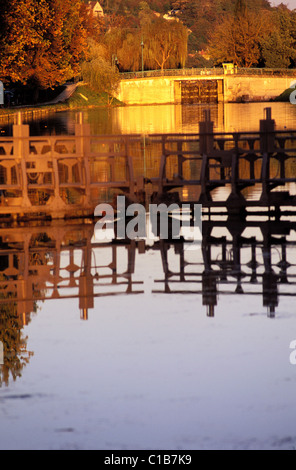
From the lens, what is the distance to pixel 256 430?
314 inches

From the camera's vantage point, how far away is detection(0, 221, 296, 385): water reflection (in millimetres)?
12344

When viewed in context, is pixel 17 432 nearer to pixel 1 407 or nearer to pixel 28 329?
pixel 1 407

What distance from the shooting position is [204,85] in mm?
136625

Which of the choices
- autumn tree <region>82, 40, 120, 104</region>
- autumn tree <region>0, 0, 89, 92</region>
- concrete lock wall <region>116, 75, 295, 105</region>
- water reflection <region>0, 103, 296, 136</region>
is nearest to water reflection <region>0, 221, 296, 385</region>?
water reflection <region>0, 103, 296, 136</region>

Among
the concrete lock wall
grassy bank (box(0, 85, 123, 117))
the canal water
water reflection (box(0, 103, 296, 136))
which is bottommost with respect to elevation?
the canal water

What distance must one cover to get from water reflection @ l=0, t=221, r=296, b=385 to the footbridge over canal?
4460 inches

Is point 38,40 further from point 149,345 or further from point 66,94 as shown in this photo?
point 149,345

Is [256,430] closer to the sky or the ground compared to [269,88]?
closer to the ground

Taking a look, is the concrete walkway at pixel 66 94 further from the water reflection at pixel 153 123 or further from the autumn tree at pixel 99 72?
the water reflection at pixel 153 123

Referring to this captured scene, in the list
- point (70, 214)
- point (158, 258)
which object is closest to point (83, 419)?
point (158, 258)

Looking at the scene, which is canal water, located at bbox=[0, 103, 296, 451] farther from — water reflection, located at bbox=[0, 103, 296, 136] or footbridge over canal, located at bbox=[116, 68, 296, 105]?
footbridge over canal, located at bbox=[116, 68, 296, 105]

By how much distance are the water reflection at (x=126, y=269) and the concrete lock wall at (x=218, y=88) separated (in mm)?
113530
